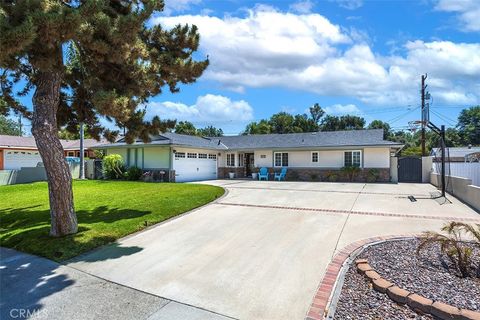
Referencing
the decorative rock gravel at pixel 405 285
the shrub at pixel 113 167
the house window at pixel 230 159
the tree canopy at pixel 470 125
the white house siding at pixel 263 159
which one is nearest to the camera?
the decorative rock gravel at pixel 405 285

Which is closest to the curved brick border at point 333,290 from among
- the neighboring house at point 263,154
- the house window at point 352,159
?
the neighboring house at point 263,154

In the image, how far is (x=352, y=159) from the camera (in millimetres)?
22797

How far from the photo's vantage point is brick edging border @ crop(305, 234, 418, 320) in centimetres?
356

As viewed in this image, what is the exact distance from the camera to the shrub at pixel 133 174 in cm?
2181

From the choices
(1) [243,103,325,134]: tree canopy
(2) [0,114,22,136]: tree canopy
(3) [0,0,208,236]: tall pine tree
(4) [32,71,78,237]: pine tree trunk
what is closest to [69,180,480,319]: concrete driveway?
(4) [32,71,78,237]: pine tree trunk

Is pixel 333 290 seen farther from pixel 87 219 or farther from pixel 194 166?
pixel 194 166

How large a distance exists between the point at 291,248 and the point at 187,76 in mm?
4800

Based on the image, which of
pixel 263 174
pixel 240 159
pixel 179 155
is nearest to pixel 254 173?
pixel 263 174

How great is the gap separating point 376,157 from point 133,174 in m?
16.5

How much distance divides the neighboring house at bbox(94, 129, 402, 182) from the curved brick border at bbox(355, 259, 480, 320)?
17758 mm

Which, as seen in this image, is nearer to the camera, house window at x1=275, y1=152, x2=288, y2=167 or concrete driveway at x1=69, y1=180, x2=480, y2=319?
concrete driveway at x1=69, y1=180, x2=480, y2=319

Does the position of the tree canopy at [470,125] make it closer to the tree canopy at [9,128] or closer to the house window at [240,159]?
the house window at [240,159]

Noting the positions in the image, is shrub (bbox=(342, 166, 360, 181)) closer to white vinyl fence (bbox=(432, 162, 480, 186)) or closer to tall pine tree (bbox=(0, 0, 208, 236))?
white vinyl fence (bbox=(432, 162, 480, 186))

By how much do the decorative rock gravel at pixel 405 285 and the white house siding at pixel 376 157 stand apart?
701 inches
